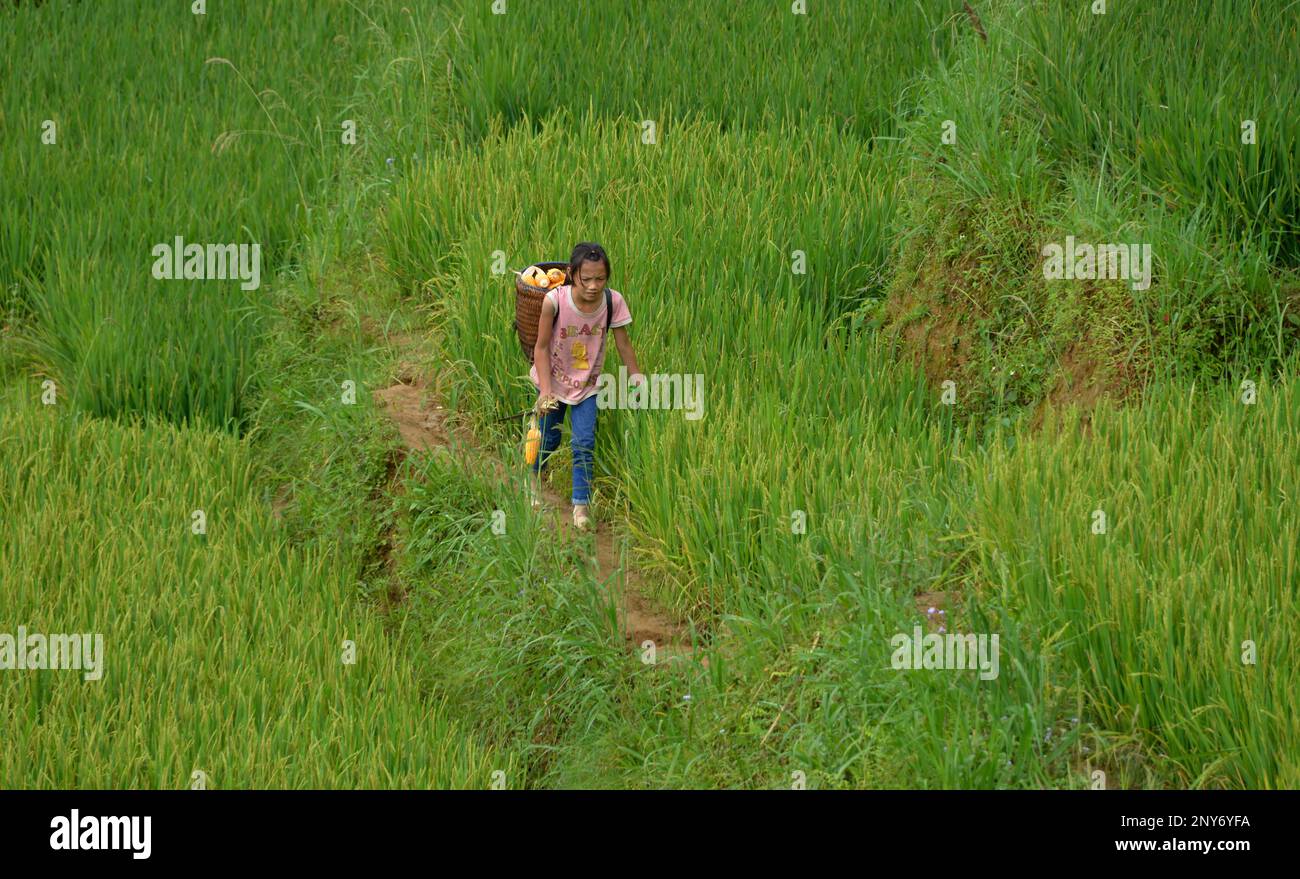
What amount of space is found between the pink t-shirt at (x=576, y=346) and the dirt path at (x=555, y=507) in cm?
42

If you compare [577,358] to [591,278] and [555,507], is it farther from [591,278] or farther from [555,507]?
[555,507]

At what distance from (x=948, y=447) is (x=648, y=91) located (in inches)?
145

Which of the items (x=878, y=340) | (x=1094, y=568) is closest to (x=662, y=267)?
(x=878, y=340)

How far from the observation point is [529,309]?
5625 millimetres

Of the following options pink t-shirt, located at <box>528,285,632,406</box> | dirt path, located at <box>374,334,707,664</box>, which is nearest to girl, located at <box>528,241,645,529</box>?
pink t-shirt, located at <box>528,285,632,406</box>

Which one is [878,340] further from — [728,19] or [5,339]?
[5,339]

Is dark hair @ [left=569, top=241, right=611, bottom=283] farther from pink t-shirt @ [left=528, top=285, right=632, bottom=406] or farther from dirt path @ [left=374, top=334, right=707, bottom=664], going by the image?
dirt path @ [left=374, top=334, right=707, bottom=664]

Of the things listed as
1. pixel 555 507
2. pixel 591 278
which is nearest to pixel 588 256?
pixel 591 278

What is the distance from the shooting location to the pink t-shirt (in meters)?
5.52

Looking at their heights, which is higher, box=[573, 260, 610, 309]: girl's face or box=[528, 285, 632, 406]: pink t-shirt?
box=[573, 260, 610, 309]: girl's face

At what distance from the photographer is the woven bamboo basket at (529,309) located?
18.4ft

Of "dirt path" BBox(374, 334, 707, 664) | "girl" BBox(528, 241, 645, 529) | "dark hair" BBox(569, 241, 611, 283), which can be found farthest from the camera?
"girl" BBox(528, 241, 645, 529)

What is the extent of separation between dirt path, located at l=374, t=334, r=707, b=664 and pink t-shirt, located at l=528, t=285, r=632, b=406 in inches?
16.4

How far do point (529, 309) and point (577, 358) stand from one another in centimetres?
27
